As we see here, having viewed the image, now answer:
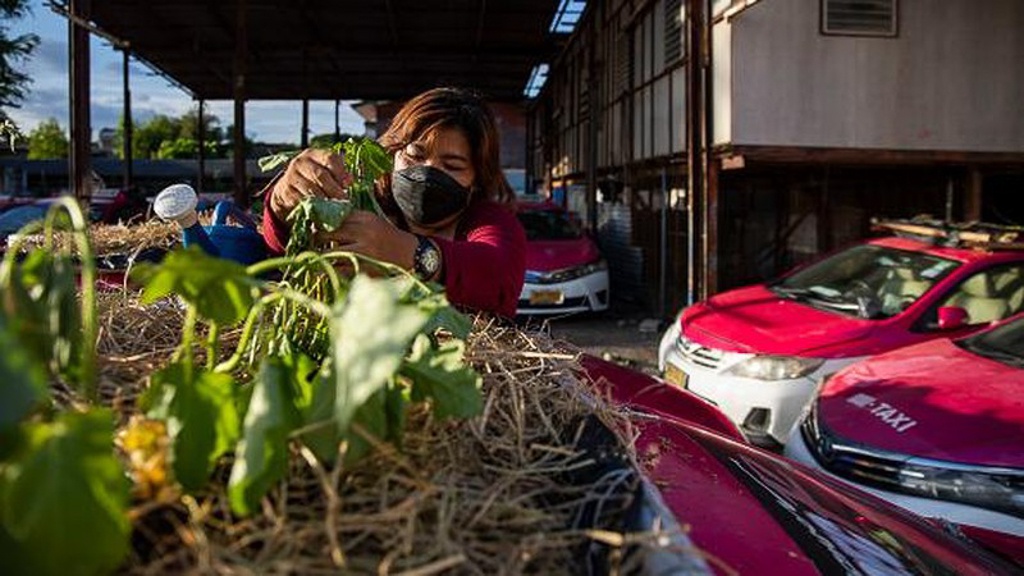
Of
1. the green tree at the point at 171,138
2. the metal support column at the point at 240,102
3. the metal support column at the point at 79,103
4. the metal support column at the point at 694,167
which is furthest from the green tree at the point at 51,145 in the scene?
the metal support column at the point at 694,167

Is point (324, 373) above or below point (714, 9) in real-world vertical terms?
below

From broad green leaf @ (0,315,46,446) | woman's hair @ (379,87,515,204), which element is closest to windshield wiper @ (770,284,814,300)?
woman's hair @ (379,87,515,204)

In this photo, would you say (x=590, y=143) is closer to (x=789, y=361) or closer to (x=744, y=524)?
(x=789, y=361)

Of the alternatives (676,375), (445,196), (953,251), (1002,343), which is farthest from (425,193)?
(953,251)

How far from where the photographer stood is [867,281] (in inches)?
255

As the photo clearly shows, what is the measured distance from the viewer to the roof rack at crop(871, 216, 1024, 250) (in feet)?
19.7

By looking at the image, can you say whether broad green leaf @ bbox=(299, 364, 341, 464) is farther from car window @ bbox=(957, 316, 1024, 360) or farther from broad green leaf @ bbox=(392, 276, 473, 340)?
car window @ bbox=(957, 316, 1024, 360)

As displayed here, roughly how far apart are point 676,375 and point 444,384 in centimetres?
540

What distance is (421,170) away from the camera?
8.01ft

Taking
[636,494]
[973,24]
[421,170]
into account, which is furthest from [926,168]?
[636,494]

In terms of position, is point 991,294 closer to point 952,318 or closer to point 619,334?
point 952,318

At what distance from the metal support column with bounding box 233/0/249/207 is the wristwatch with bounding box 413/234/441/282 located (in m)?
13.8

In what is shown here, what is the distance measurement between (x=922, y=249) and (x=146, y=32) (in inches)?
701

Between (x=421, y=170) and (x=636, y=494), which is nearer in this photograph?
(x=636, y=494)
